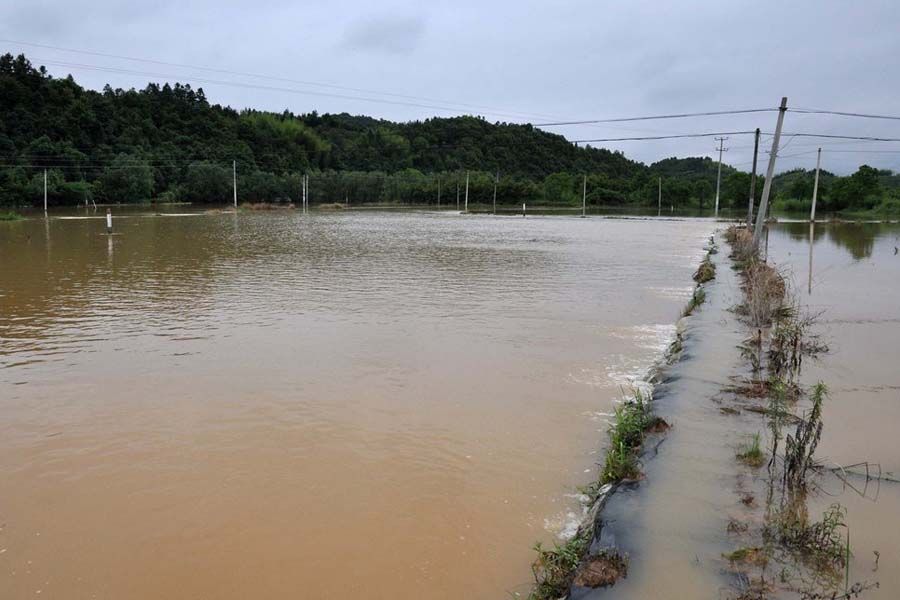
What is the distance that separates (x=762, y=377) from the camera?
6.62m

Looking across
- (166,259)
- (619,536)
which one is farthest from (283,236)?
(619,536)

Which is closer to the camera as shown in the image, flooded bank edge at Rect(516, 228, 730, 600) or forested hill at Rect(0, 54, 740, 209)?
flooded bank edge at Rect(516, 228, 730, 600)

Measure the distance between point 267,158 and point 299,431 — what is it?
74.3 meters

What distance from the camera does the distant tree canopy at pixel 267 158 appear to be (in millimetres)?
51909

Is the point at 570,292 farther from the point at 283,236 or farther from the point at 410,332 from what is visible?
the point at 283,236

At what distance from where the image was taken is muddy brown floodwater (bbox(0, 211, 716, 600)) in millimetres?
3584

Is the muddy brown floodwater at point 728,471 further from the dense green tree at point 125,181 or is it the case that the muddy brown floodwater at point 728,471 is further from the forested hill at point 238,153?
the dense green tree at point 125,181

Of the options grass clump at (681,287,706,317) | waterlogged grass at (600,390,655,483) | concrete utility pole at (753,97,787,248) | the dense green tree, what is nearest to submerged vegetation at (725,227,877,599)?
waterlogged grass at (600,390,655,483)

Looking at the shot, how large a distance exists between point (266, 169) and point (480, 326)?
69111mm

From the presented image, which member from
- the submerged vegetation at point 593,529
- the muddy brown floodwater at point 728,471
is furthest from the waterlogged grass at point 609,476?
the muddy brown floodwater at point 728,471

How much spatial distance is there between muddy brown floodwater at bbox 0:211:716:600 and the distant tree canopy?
43.6 meters

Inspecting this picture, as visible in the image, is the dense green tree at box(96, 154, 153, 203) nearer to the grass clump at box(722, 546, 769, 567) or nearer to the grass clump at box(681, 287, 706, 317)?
the grass clump at box(681, 287, 706, 317)

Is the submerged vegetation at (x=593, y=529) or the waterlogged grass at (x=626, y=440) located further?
the waterlogged grass at (x=626, y=440)

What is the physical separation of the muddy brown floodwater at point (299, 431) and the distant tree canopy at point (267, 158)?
143ft
